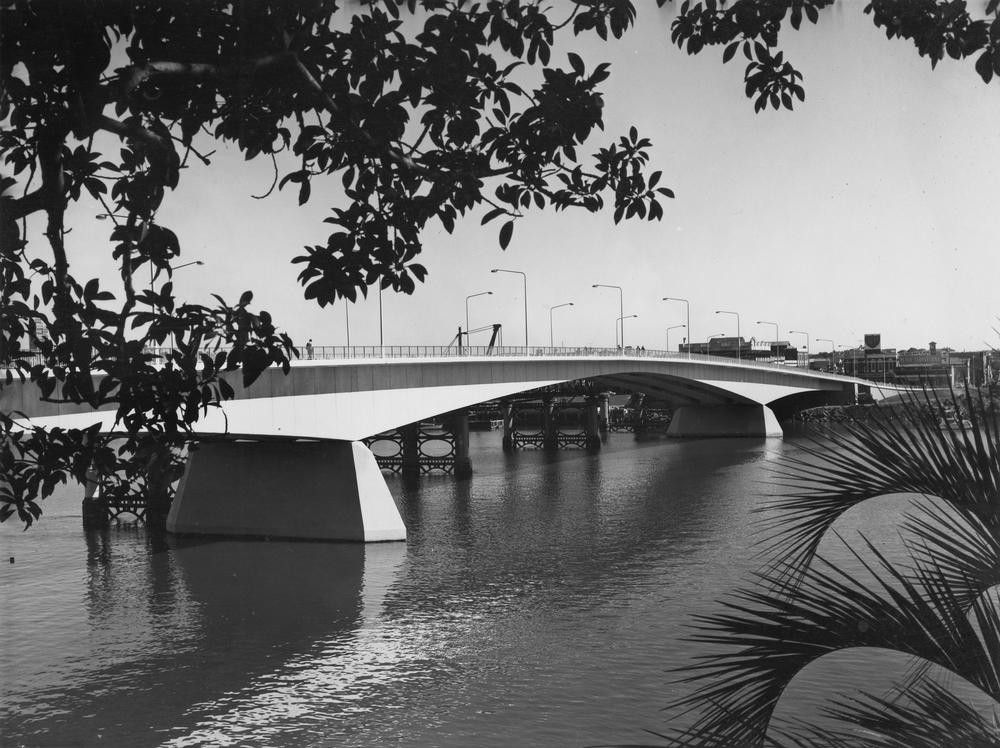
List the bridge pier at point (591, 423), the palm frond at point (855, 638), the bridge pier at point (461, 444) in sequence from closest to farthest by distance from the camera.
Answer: the palm frond at point (855, 638), the bridge pier at point (461, 444), the bridge pier at point (591, 423)

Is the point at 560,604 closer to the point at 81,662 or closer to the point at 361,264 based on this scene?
the point at 81,662

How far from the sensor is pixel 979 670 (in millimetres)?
3414

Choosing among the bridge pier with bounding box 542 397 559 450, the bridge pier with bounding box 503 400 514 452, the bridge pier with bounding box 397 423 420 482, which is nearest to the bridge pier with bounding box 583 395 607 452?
the bridge pier with bounding box 542 397 559 450

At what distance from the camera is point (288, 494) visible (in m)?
30.3

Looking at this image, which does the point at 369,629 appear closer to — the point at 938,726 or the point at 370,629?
the point at 370,629

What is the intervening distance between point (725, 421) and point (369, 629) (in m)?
57.3

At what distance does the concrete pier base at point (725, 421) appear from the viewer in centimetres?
7131

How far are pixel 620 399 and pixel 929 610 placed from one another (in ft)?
411

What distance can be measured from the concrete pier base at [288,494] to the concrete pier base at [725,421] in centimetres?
4707

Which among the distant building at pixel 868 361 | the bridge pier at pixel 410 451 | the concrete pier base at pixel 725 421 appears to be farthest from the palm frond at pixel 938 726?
the distant building at pixel 868 361

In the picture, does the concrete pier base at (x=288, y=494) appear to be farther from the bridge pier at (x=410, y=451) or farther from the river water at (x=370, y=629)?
the bridge pier at (x=410, y=451)

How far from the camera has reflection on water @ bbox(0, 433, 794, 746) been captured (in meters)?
14.4

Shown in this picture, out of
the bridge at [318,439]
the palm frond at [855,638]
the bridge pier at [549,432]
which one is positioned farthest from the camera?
the bridge pier at [549,432]

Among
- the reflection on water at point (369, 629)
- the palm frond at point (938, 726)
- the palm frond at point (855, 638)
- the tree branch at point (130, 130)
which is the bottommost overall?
the reflection on water at point (369, 629)
